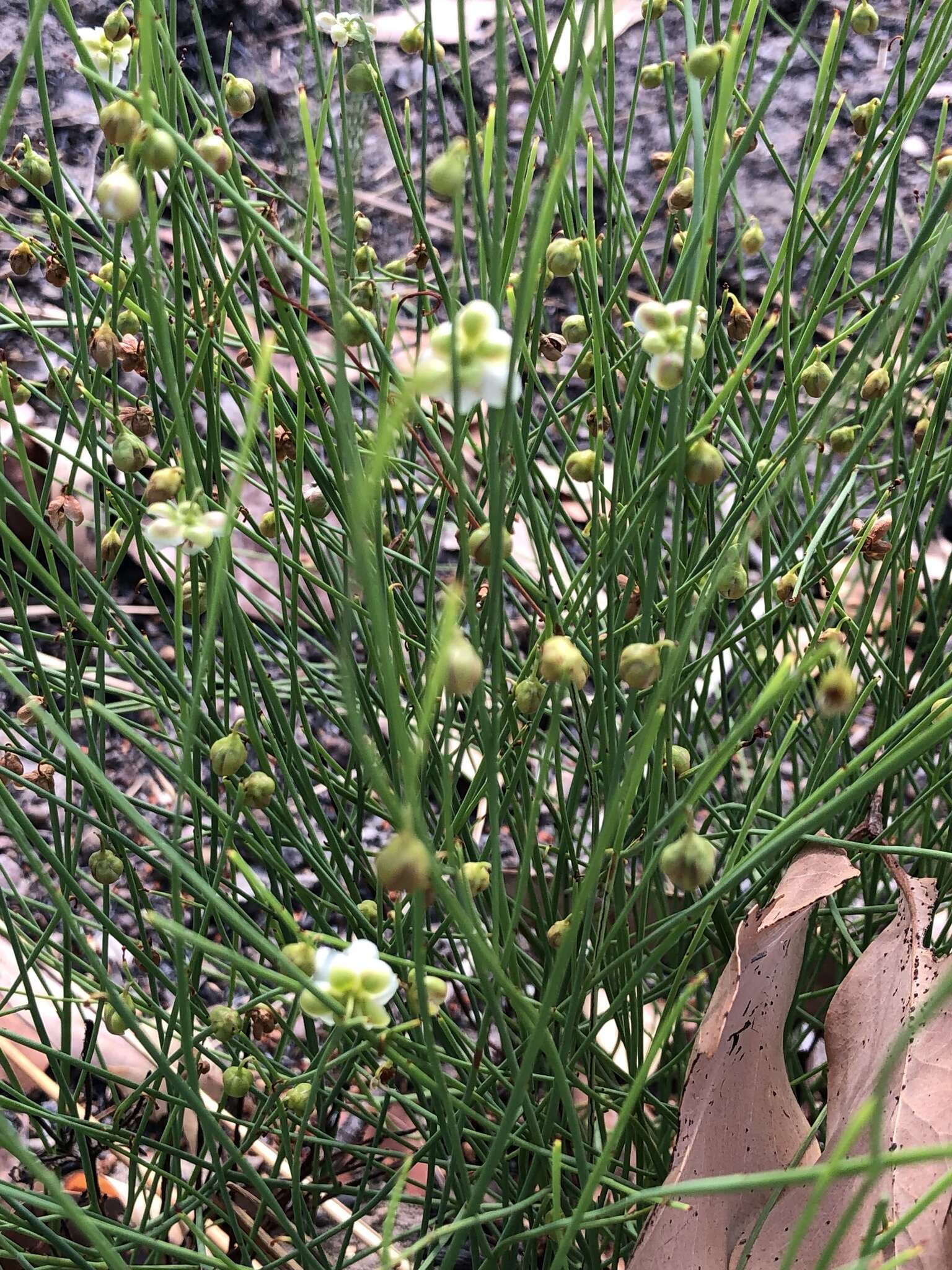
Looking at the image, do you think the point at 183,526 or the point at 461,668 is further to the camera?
the point at 183,526

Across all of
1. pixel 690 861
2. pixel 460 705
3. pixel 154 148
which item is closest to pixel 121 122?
pixel 154 148

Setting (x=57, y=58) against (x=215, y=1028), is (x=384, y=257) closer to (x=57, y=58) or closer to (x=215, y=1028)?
(x=57, y=58)

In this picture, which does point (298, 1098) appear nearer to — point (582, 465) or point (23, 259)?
point (582, 465)

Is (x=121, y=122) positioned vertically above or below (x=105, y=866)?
above

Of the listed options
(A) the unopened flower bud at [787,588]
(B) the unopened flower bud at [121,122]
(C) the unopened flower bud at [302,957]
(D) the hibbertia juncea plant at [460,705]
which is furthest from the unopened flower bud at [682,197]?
(C) the unopened flower bud at [302,957]

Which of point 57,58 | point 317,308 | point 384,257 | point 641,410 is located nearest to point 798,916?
point 641,410
